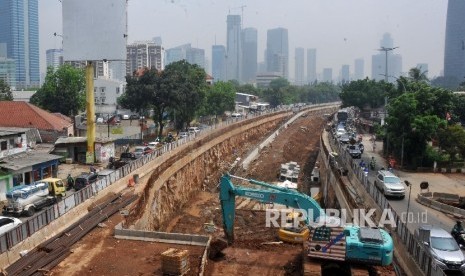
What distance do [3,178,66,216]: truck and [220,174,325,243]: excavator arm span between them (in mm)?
11601

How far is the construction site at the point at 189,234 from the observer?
63.4 ft

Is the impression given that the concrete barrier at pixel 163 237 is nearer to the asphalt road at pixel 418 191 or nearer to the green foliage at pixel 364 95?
the asphalt road at pixel 418 191

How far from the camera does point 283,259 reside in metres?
21.4

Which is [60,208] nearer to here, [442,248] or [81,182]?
[81,182]

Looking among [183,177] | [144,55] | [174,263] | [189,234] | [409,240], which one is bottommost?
[183,177]

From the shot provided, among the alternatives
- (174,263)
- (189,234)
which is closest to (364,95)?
(189,234)

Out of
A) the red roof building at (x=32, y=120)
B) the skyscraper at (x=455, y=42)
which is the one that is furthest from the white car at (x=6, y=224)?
the skyscraper at (x=455, y=42)

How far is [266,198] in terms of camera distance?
22438 mm

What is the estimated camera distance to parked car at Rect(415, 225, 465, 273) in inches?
743

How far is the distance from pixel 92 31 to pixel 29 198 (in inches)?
727

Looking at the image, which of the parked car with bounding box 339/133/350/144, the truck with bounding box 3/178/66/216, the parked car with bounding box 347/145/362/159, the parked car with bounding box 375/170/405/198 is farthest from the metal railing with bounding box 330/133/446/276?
the parked car with bounding box 339/133/350/144

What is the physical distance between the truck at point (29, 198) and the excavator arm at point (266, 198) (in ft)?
38.1

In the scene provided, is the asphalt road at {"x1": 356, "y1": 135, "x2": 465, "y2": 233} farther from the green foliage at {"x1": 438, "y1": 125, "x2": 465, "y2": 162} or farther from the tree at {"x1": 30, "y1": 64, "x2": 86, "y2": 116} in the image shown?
the tree at {"x1": 30, "y1": 64, "x2": 86, "y2": 116}

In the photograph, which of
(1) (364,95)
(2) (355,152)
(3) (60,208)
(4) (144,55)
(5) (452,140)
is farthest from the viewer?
(4) (144,55)
